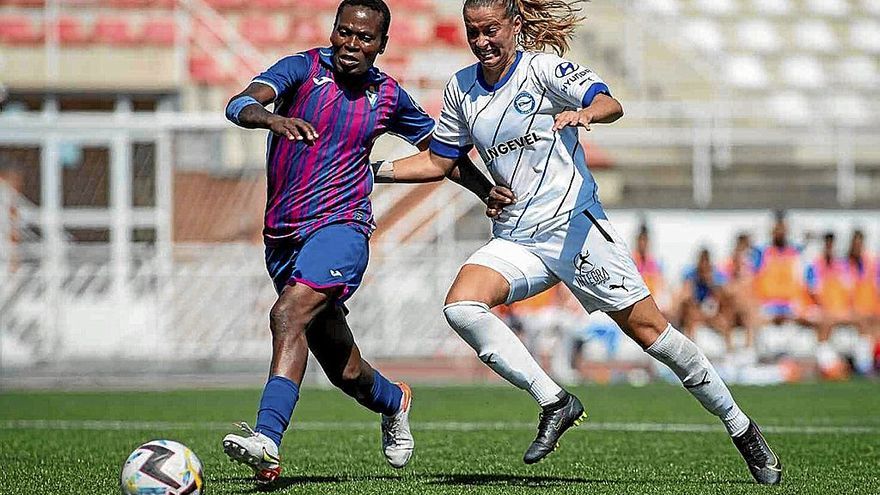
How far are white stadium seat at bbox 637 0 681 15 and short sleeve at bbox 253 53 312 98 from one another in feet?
62.4

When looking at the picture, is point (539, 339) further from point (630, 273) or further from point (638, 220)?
point (630, 273)

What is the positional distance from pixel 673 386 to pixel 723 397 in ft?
27.9

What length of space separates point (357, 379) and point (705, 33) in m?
19.6

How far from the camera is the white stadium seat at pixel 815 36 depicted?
2533 centimetres

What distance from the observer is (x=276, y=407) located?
19.3 feet

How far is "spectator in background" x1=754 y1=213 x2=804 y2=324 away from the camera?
1684 centimetres

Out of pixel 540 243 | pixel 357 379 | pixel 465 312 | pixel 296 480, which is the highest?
pixel 540 243

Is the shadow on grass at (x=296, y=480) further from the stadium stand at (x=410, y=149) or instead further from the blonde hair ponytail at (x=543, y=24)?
the stadium stand at (x=410, y=149)

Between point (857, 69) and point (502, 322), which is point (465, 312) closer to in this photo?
point (502, 322)

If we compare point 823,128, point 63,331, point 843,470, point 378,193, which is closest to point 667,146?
point 823,128

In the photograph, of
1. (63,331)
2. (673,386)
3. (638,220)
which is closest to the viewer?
(673,386)

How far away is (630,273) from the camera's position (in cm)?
635

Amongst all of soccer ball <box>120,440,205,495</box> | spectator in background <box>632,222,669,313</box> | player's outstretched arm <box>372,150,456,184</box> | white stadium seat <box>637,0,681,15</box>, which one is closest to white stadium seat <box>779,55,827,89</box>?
white stadium seat <box>637,0,681,15</box>

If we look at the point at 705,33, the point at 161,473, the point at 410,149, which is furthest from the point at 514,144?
the point at 705,33
